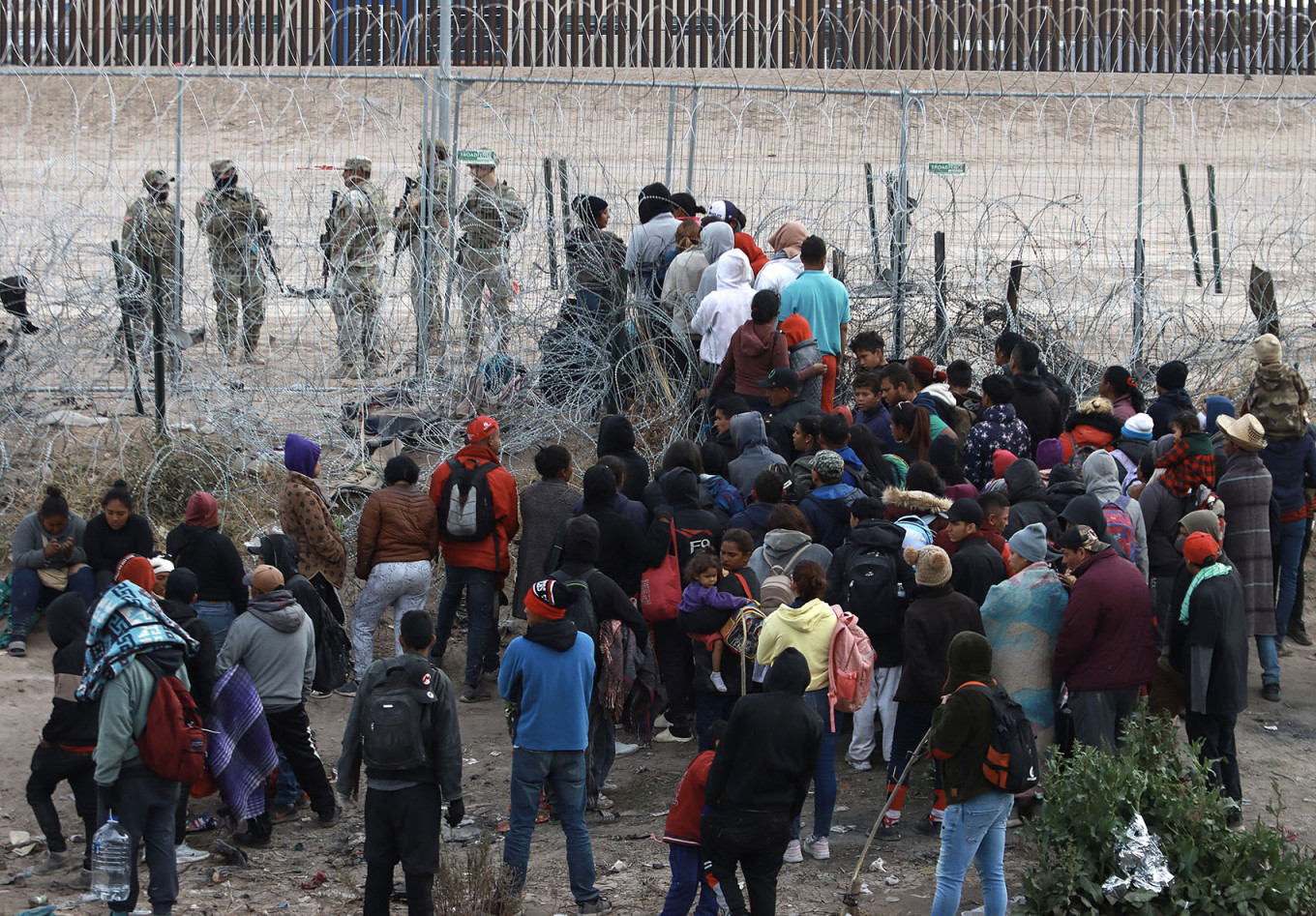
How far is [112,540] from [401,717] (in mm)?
3299

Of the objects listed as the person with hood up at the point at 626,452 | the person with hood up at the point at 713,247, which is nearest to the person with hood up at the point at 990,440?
the person with hood up at the point at 626,452

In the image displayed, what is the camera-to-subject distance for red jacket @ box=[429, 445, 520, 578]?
7.84 m

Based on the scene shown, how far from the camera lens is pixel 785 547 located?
680 cm

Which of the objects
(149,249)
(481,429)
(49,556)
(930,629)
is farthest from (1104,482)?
(149,249)

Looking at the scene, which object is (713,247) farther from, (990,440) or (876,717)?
(876,717)

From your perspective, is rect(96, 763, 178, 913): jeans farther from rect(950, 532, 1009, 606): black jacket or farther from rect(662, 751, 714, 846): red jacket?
rect(950, 532, 1009, 606): black jacket

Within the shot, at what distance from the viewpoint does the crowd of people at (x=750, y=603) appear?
17.5 feet

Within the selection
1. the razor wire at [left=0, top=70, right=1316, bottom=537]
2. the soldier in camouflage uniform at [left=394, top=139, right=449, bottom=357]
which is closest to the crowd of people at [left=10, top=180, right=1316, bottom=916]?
the razor wire at [left=0, top=70, right=1316, bottom=537]

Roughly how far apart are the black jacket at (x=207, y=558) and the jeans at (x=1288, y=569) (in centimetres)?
602

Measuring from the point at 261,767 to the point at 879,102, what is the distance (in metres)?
7.97

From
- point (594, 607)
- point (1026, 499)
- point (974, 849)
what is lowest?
point (974, 849)

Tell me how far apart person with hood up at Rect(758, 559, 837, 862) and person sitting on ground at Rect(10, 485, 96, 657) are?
13.6 feet

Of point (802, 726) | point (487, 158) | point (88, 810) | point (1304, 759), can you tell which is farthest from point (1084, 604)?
point (487, 158)

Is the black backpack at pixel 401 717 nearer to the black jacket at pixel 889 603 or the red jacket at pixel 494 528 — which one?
the black jacket at pixel 889 603
